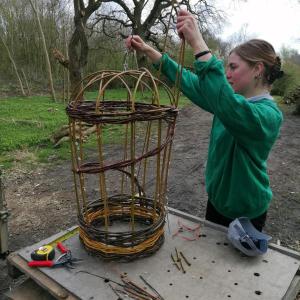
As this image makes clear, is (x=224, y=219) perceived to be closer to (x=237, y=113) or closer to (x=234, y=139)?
(x=234, y=139)

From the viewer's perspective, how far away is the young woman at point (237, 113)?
1.20 m

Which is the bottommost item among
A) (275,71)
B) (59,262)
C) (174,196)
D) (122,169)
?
(174,196)

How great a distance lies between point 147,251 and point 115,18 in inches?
604

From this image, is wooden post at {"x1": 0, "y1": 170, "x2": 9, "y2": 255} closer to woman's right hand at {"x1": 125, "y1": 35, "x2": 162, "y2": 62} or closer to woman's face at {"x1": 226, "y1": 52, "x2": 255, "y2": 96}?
woman's right hand at {"x1": 125, "y1": 35, "x2": 162, "y2": 62}

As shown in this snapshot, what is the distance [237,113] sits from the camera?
3.92 ft

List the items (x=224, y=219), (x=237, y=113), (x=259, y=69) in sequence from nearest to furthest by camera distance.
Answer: (x=237, y=113)
(x=259, y=69)
(x=224, y=219)

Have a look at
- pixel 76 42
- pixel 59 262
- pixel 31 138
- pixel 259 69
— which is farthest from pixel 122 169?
pixel 76 42

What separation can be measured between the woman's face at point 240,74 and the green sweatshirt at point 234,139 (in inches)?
4.4

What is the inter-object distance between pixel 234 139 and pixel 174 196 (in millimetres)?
2067

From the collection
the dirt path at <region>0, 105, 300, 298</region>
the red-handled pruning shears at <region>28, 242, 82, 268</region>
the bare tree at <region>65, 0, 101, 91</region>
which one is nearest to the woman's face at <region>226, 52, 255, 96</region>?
the red-handled pruning shears at <region>28, 242, 82, 268</region>

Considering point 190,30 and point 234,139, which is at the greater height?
point 190,30

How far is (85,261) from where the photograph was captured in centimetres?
128

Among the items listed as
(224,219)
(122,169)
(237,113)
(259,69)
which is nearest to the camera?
(237,113)

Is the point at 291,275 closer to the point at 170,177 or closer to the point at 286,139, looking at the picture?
the point at 170,177
